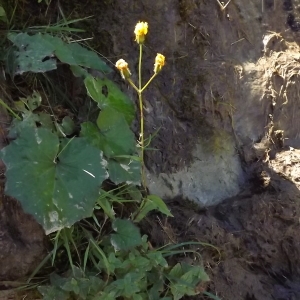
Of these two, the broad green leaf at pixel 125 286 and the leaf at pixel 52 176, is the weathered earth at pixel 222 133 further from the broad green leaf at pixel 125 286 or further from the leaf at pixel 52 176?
the leaf at pixel 52 176

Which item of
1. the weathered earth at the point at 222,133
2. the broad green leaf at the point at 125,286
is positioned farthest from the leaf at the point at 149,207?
the broad green leaf at the point at 125,286

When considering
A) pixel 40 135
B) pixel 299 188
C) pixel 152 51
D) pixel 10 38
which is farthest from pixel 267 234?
pixel 10 38

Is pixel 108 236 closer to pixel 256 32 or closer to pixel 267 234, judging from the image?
pixel 267 234

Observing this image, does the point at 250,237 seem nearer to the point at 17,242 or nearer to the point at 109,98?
the point at 109,98

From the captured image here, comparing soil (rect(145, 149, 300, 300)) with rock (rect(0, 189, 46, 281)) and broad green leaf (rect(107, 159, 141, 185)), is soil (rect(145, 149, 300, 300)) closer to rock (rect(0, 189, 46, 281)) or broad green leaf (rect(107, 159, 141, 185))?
broad green leaf (rect(107, 159, 141, 185))

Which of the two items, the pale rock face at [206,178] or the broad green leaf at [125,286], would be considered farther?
the pale rock face at [206,178]

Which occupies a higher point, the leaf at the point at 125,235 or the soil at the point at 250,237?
the leaf at the point at 125,235

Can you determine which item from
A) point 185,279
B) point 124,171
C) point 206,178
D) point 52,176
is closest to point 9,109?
point 52,176
